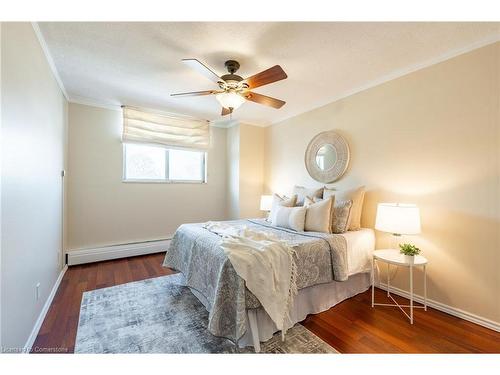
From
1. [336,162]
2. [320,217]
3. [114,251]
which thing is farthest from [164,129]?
[320,217]

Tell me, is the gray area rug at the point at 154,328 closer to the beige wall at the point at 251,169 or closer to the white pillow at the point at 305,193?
the white pillow at the point at 305,193

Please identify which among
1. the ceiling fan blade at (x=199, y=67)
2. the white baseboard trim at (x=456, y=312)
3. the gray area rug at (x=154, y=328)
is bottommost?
the gray area rug at (x=154, y=328)

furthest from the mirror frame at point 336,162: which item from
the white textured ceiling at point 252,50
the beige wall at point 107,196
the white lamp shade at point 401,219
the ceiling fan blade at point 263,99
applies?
the beige wall at point 107,196

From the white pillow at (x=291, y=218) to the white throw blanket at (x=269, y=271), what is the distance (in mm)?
689

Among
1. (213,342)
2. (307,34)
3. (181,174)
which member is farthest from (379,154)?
(181,174)

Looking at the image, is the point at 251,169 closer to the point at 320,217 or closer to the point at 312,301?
the point at 320,217

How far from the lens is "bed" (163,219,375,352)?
1.62m

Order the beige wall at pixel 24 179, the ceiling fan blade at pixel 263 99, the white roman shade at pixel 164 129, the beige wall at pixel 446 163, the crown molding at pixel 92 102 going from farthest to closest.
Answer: the white roman shade at pixel 164 129, the crown molding at pixel 92 102, the ceiling fan blade at pixel 263 99, the beige wall at pixel 446 163, the beige wall at pixel 24 179

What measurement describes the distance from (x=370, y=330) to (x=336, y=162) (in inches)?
80.7

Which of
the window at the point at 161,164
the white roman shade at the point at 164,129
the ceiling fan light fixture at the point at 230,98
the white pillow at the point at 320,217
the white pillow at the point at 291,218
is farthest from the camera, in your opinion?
the window at the point at 161,164

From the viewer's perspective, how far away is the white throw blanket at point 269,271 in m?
1.64

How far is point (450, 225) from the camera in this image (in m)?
2.12

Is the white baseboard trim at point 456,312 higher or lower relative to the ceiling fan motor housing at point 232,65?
lower

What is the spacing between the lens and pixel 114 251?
358 cm
